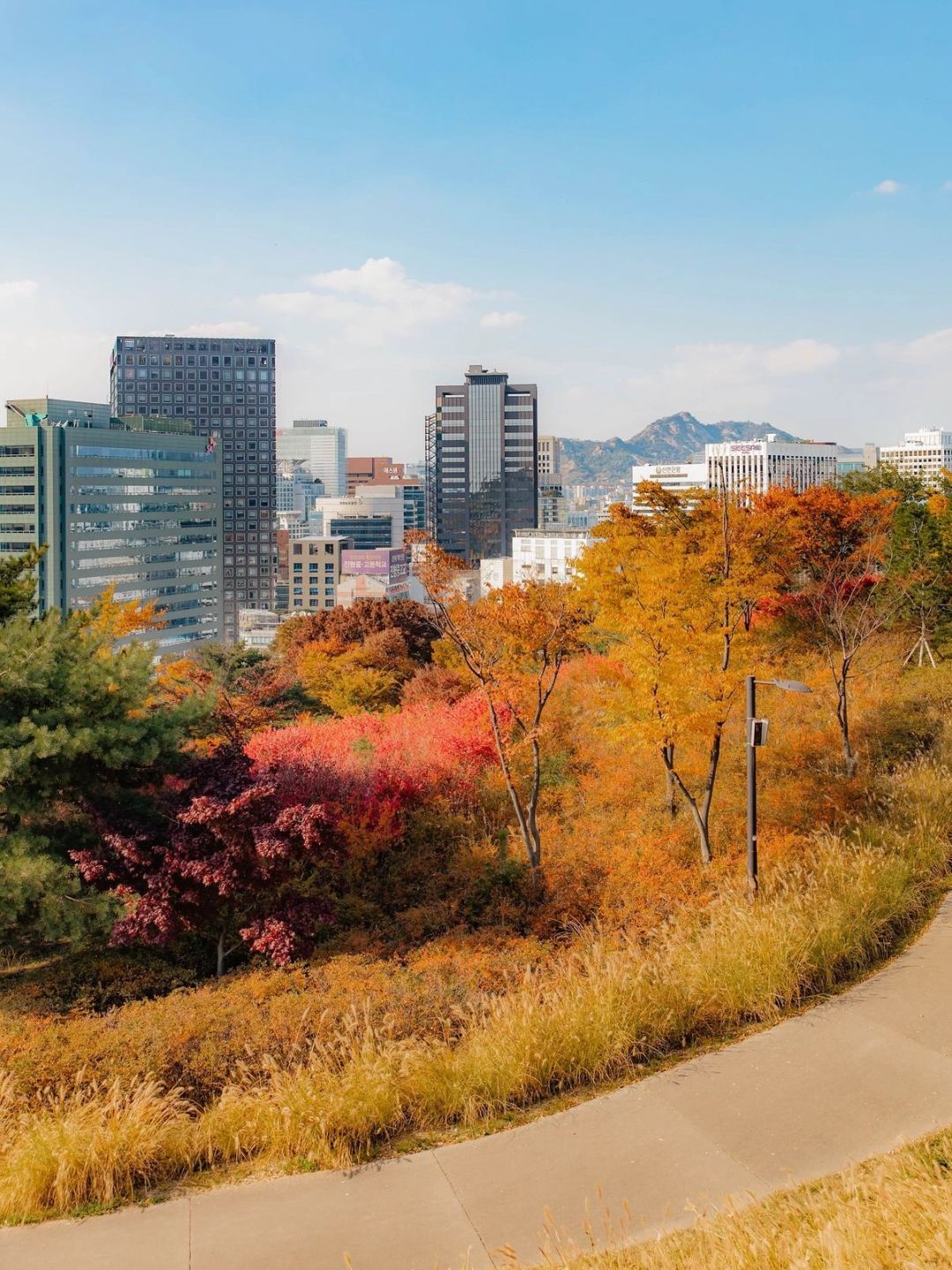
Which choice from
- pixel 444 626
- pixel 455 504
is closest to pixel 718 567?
pixel 444 626

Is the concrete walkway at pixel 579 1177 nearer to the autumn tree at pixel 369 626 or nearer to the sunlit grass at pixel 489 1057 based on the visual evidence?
the sunlit grass at pixel 489 1057

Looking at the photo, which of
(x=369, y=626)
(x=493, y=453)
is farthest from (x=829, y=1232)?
(x=493, y=453)

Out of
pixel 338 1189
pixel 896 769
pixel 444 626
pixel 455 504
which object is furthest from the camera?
pixel 455 504

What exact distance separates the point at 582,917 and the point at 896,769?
19.4 feet

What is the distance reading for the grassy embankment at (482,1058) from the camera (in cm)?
620

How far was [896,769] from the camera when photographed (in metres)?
14.2

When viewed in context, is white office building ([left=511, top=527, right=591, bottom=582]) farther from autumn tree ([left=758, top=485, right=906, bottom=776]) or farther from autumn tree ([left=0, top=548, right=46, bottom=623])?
autumn tree ([left=0, top=548, right=46, bottom=623])

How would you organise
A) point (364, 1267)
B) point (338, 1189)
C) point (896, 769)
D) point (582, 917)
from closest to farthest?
point (364, 1267), point (338, 1189), point (582, 917), point (896, 769)

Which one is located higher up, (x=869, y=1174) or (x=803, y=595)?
(x=803, y=595)

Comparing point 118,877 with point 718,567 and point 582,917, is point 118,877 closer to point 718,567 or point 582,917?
point 582,917

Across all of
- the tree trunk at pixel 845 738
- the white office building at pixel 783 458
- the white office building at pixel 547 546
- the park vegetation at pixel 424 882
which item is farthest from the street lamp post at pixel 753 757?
the white office building at pixel 783 458

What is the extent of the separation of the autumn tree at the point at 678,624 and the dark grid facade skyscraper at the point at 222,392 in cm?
16956

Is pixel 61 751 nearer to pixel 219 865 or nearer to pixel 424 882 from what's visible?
pixel 219 865

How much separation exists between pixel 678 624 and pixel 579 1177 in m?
7.06
